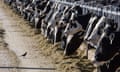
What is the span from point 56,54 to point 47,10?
10.3 m

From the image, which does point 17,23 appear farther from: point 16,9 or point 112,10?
point 112,10

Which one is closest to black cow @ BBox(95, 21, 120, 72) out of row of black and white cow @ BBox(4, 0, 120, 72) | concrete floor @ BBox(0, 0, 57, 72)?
row of black and white cow @ BBox(4, 0, 120, 72)

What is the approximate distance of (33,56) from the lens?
68.1 ft

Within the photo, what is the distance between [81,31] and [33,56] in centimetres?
278

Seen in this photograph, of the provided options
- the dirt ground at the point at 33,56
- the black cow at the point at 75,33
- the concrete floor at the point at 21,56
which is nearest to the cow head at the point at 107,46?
the dirt ground at the point at 33,56

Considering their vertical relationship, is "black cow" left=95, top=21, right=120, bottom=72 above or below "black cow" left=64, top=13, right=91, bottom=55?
above

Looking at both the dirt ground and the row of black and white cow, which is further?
the dirt ground

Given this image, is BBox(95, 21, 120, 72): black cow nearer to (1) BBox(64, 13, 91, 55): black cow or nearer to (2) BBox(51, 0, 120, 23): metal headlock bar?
(2) BBox(51, 0, 120, 23): metal headlock bar

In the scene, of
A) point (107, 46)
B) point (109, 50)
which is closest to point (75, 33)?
point (107, 46)

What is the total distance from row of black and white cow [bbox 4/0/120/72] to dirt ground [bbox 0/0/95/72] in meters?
0.57

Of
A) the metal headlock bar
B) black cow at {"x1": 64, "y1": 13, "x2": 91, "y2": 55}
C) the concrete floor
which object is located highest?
the metal headlock bar

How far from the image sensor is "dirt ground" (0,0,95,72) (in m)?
17.8

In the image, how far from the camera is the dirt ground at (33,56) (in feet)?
58.5

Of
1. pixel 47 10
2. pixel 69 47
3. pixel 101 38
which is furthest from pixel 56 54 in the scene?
pixel 47 10
